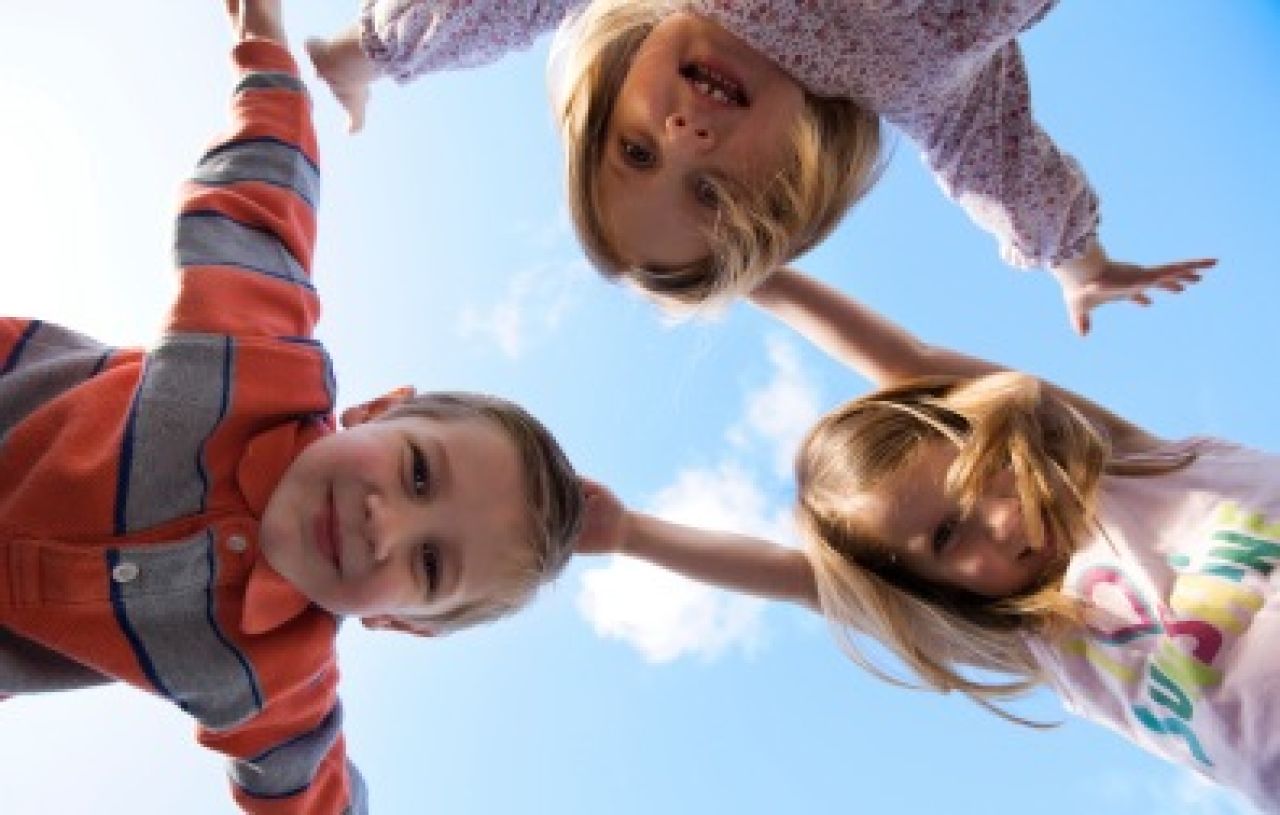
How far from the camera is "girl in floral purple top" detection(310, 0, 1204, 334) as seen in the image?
3.74 feet

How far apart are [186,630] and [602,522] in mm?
544

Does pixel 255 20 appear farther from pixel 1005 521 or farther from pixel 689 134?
pixel 1005 521

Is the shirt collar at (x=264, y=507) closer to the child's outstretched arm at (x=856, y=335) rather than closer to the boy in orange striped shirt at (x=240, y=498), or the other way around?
the boy in orange striped shirt at (x=240, y=498)

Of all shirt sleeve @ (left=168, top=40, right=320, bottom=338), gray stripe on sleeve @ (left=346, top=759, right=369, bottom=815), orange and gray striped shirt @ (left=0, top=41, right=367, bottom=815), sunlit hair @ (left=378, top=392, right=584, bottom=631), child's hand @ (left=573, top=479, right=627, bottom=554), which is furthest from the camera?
child's hand @ (left=573, top=479, right=627, bottom=554)

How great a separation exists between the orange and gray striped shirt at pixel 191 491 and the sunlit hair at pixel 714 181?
0.32 meters

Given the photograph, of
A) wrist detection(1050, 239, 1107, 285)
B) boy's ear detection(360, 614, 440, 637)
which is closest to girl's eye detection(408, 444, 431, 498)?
boy's ear detection(360, 614, 440, 637)

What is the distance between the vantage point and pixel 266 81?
1.21 meters

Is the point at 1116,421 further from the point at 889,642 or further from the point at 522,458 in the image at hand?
the point at 522,458

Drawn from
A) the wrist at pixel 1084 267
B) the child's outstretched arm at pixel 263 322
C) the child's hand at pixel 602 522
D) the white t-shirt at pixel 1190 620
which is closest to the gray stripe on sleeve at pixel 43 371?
the child's outstretched arm at pixel 263 322

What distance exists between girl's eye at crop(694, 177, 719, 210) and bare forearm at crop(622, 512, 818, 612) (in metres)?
0.45

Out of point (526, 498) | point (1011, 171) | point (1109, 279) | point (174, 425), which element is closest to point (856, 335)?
point (1011, 171)

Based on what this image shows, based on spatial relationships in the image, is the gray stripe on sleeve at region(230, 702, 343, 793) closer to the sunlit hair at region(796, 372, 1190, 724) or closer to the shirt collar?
the shirt collar

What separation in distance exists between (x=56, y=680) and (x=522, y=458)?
488 mm

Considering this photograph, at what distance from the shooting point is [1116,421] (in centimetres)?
140
